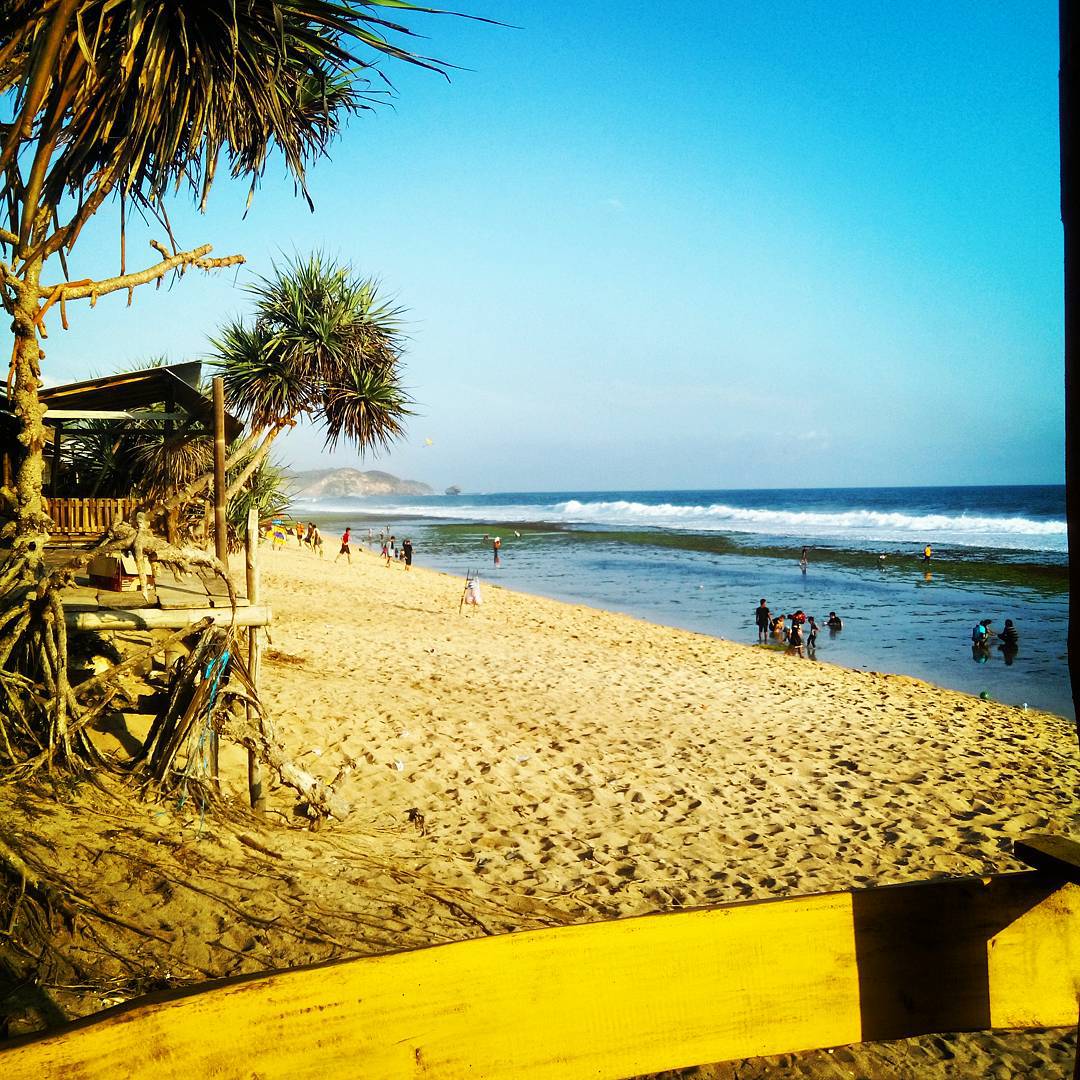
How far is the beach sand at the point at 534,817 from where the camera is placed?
334cm

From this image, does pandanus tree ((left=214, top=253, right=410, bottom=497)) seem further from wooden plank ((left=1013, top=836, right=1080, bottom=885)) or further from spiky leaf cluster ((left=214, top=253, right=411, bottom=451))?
wooden plank ((left=1013, top=836, right=1080, bottom=885))

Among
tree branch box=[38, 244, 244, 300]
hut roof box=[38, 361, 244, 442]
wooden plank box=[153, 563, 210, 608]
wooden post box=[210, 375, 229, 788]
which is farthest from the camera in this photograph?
hut roof box=[38, 361, 244, 442]

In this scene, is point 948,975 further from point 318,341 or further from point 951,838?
point 318,341

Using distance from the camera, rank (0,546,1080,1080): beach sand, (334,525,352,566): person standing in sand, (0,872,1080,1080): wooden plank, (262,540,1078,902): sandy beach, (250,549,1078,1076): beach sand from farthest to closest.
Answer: (334,525,352,566): person standing in sand → (262,540,1078,902): sandy beach → (250,549,1078,1076): beach sand → (0,546,1080,1080): beach sand → (0,872,1080,1080): wooden plank

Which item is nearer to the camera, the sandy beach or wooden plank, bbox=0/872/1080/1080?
wooden plank, bbox=0/872/1080/1080

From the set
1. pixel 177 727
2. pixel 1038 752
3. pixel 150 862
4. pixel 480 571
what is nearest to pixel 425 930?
pixel 150 862

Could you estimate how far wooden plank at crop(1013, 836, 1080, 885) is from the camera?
1335 millimetres

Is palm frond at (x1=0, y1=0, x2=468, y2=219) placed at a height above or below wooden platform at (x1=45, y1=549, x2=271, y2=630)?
above

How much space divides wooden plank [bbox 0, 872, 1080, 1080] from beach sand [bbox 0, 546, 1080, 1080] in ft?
6.61

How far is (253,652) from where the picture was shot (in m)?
6.75

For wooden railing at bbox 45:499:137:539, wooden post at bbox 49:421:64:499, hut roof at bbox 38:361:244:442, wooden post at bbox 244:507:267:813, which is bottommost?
wooden post at bbox 244:507:267:813

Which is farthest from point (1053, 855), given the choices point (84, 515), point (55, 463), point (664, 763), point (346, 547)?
point (346, 547)

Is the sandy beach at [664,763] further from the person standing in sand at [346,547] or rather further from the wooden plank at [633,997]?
the person standing in sand at [346,547]

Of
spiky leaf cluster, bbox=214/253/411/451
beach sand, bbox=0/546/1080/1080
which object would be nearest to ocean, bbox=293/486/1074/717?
beach sand, bbox=0/546/1080/1080
